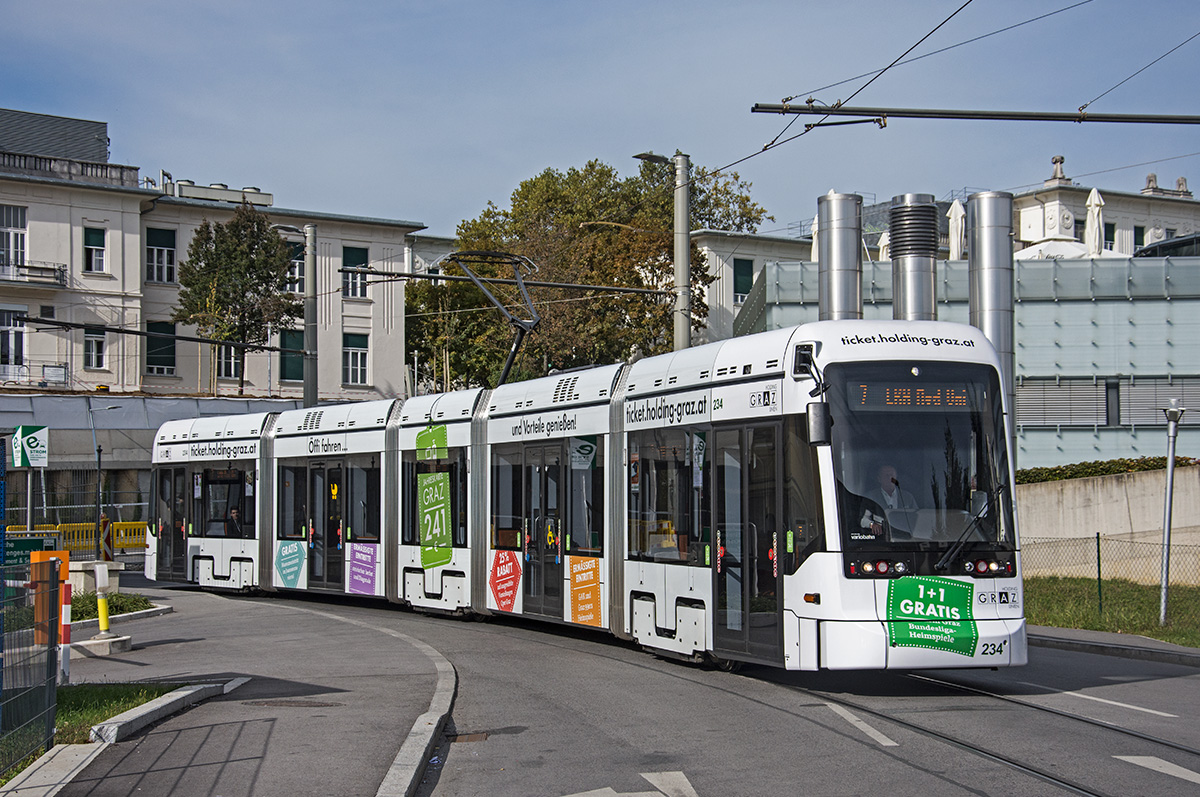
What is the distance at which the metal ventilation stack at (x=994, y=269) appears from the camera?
22594 mm

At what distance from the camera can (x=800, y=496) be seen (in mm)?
11109

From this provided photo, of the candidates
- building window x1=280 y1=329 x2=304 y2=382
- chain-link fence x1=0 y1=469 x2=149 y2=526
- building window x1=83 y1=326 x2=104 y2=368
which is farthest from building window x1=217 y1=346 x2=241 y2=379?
chain-link fence x1=0 y1=469 x2=149 y2=526

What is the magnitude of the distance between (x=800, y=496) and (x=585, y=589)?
16.3ft

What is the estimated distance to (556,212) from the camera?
172 ft

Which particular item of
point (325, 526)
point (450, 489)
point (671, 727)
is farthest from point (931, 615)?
point (325, 526)

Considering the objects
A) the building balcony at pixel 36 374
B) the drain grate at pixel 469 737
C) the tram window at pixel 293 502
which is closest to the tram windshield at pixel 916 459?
the drain grate at pixel 469 737

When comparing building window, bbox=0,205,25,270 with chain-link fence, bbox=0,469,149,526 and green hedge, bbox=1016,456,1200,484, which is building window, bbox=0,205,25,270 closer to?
chain-link fence, bbox=0,469,149,526

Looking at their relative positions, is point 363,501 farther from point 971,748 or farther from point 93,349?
point 93,349

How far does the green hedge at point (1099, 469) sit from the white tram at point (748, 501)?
14.1 metres

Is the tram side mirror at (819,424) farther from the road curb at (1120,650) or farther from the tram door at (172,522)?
the tram door at (172,522)

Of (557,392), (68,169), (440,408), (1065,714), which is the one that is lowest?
(1065,714)

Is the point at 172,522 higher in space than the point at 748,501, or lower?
lower

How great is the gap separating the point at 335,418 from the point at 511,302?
21692 millimetres

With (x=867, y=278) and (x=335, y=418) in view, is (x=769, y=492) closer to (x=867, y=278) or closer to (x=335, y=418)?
(x=335, y=418)
